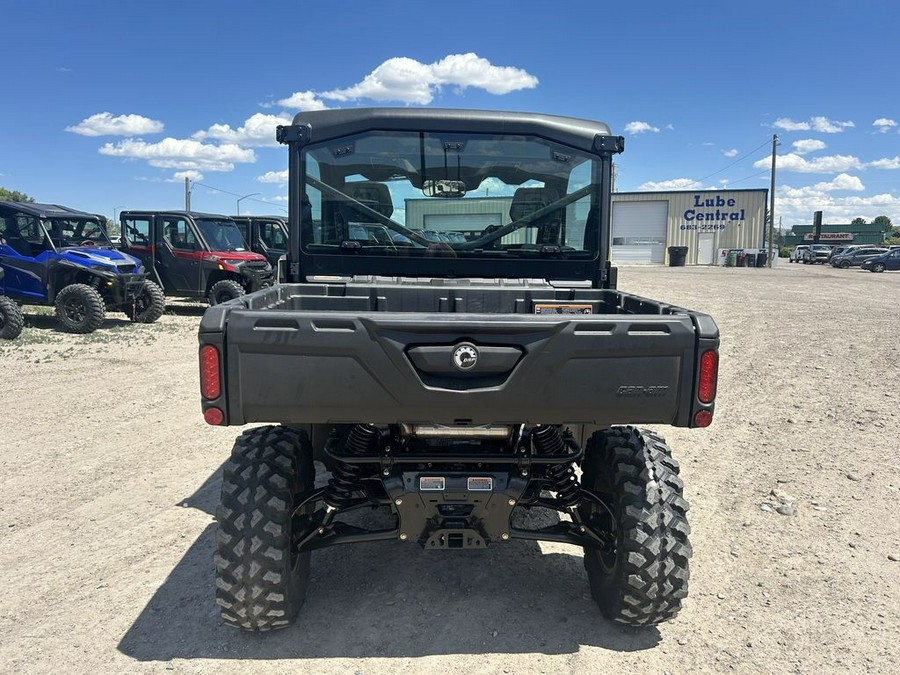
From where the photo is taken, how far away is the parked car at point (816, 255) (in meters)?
49.4

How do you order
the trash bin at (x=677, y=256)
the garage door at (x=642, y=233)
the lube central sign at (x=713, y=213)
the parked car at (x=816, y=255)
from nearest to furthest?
the trash bin at (x=677, y=256) < the lube central sign at (x=713, y=213) < the garage door at (x=642, y=233) < the parked car at (x=816, y=255)

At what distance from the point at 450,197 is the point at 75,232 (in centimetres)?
1120

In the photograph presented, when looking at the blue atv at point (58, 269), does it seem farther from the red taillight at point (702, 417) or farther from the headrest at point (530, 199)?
the red taillight at point (702, 417)

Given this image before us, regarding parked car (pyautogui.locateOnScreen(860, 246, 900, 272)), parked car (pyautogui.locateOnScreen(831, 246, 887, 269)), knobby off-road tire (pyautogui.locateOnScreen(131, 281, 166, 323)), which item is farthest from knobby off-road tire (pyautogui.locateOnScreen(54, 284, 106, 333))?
parked car (pyautogui.locateOnScreen(831, 246, 887, 269))

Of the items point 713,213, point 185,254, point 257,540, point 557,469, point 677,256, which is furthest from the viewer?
point 713,213

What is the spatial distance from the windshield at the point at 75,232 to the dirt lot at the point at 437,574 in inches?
245

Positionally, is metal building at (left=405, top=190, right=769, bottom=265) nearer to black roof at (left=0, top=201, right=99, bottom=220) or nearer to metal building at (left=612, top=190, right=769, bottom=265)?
metal building at (left=612, top=190, right=769, bottom=265)

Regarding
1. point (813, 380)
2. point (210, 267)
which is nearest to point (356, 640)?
point (813, 380)

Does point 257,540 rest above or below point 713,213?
below

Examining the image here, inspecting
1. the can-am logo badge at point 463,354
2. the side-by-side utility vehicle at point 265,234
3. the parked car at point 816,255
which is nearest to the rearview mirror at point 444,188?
the can-am logo badge at point 463,354

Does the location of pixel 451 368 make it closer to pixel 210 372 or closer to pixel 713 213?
pixel 210 372

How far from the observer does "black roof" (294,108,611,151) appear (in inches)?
166

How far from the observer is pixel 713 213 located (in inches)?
1834

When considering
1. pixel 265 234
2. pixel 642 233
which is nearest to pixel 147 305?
pixel 265 234
